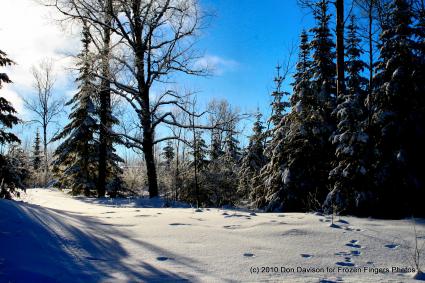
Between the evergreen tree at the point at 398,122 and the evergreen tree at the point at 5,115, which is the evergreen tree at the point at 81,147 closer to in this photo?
the evergreen tree at the point at 5,115

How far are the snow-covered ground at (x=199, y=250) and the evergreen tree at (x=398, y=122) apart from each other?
9.35 ft

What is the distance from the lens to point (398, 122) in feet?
30.6

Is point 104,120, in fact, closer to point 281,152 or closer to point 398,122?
point 281,152

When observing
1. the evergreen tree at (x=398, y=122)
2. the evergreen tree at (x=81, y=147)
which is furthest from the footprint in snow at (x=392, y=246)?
the evergreen tree at (x=81, y=147)

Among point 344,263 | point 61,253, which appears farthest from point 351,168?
point 61,253

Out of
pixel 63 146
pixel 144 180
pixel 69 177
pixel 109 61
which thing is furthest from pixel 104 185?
pixel 144 180

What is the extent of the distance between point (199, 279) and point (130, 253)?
→ 131cm

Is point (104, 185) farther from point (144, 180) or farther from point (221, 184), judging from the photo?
point (144, 180)

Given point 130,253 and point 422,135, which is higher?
point 422,135

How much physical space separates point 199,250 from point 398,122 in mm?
7423

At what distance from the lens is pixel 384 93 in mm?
9922

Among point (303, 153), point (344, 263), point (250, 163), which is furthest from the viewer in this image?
point (250, 163)

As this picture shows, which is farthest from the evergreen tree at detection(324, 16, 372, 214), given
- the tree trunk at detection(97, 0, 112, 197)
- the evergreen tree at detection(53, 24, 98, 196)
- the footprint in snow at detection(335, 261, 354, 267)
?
the evergreen tree at detection(53, 24, 98, 196)

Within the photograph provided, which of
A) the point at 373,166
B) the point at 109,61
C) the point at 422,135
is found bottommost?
the point at 373,166
